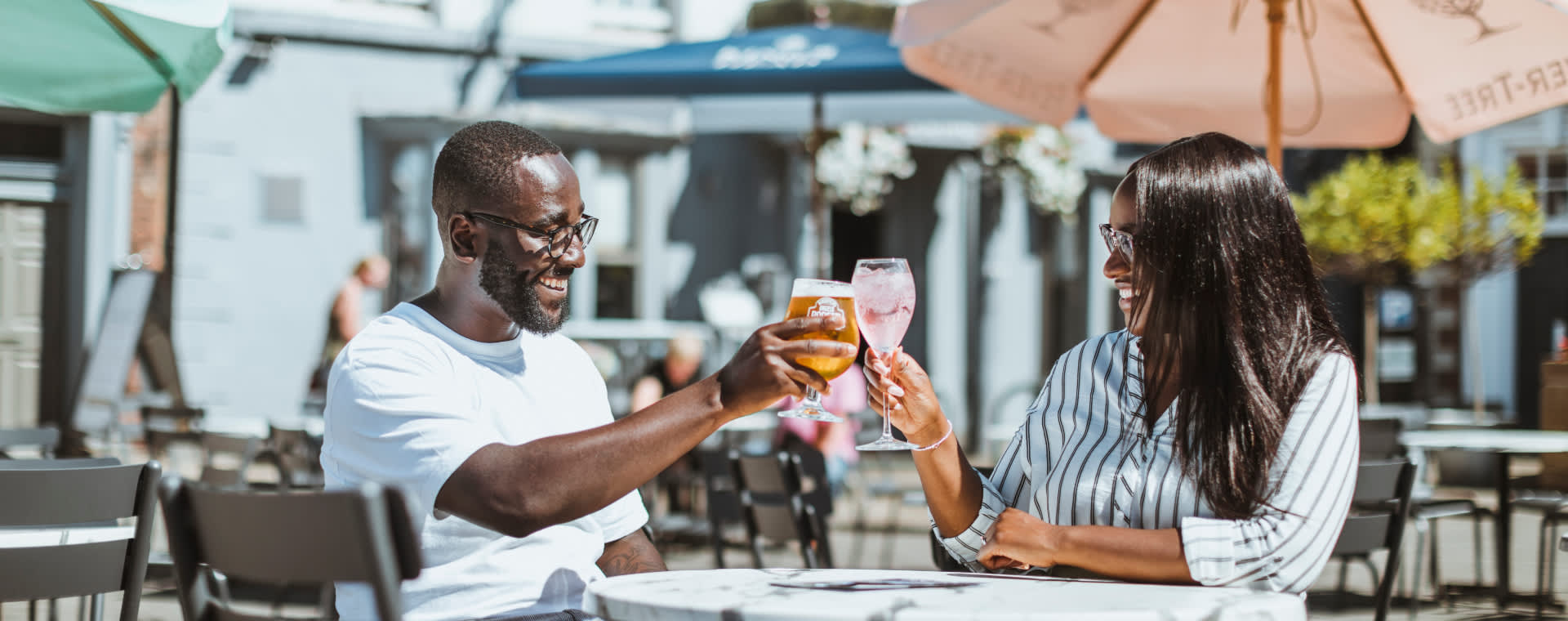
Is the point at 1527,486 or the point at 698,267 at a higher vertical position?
the point at 698,267

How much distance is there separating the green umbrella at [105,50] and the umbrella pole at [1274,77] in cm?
310

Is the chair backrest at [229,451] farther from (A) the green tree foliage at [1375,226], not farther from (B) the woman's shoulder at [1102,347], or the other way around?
(A) the green tree foliage at [1375,226]

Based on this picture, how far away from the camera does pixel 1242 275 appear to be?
7.92 feet

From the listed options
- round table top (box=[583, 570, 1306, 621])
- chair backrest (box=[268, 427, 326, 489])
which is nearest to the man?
round table top (box=[583, 570, 1306, 621])

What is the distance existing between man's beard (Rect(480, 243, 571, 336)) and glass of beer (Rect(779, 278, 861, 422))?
544 mm

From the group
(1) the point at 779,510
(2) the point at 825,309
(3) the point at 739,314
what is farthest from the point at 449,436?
(3) the point at 739,314

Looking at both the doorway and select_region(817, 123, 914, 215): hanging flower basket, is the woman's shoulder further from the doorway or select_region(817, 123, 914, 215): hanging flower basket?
the doorway

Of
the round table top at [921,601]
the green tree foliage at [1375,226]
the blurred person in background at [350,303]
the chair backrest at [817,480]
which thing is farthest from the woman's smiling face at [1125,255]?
the green tree foliage at [1375,226]

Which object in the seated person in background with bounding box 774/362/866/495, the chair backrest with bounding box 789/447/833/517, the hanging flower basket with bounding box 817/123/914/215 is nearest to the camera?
the chair backrest with bounding box 789/447/833/517

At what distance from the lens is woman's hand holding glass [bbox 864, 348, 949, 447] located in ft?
7.88

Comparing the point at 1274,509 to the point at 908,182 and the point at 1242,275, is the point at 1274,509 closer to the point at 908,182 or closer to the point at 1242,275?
the point at 1242,275

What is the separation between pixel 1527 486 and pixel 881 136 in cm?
730

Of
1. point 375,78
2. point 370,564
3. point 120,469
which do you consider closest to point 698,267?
point 375,78

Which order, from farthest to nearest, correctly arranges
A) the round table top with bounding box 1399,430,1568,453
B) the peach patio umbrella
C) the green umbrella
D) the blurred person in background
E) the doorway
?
the doorway → the blurred person in background → the round table top with bounding box 1399,430,1568,453 → the peach patio umbrella → the green umbrella
